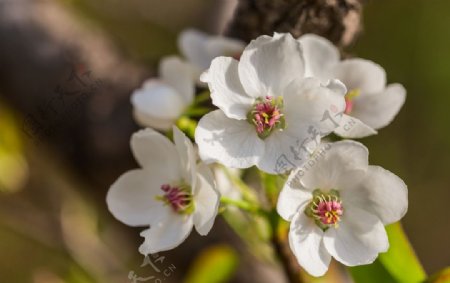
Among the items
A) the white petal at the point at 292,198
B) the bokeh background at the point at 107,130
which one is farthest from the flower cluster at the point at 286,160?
the bokeh background at the point at 107,130

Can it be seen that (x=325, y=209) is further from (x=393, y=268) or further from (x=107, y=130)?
(x=107, y=130)

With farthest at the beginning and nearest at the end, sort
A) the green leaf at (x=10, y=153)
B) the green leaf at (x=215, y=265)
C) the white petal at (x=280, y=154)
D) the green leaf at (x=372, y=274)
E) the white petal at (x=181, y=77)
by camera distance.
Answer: the green leaf at (x=10, y=153) → the green leaf at (x=215, y=265) → the white petal at (x=181, y=77) → the green leaf at (x=372, y=274) → the white petal at (x=280, y=154)

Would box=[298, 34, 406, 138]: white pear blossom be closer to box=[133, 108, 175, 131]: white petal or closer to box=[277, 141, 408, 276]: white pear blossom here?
box=[277, 141, 408, 276]: white pear blossom

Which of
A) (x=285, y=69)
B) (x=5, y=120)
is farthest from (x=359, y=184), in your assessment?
(x=5, y=120)

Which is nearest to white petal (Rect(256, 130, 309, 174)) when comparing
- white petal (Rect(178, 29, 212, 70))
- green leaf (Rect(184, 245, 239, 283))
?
white petal (Rect(178, 29, 212, 70))

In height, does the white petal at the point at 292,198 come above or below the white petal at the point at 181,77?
above

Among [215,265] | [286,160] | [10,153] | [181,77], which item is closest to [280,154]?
[286,160]

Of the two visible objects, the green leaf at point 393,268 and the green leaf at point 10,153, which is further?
the green leaf at point 10,153

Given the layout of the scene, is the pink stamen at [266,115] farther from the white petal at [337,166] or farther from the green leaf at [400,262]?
the green leaf at [400,262]
